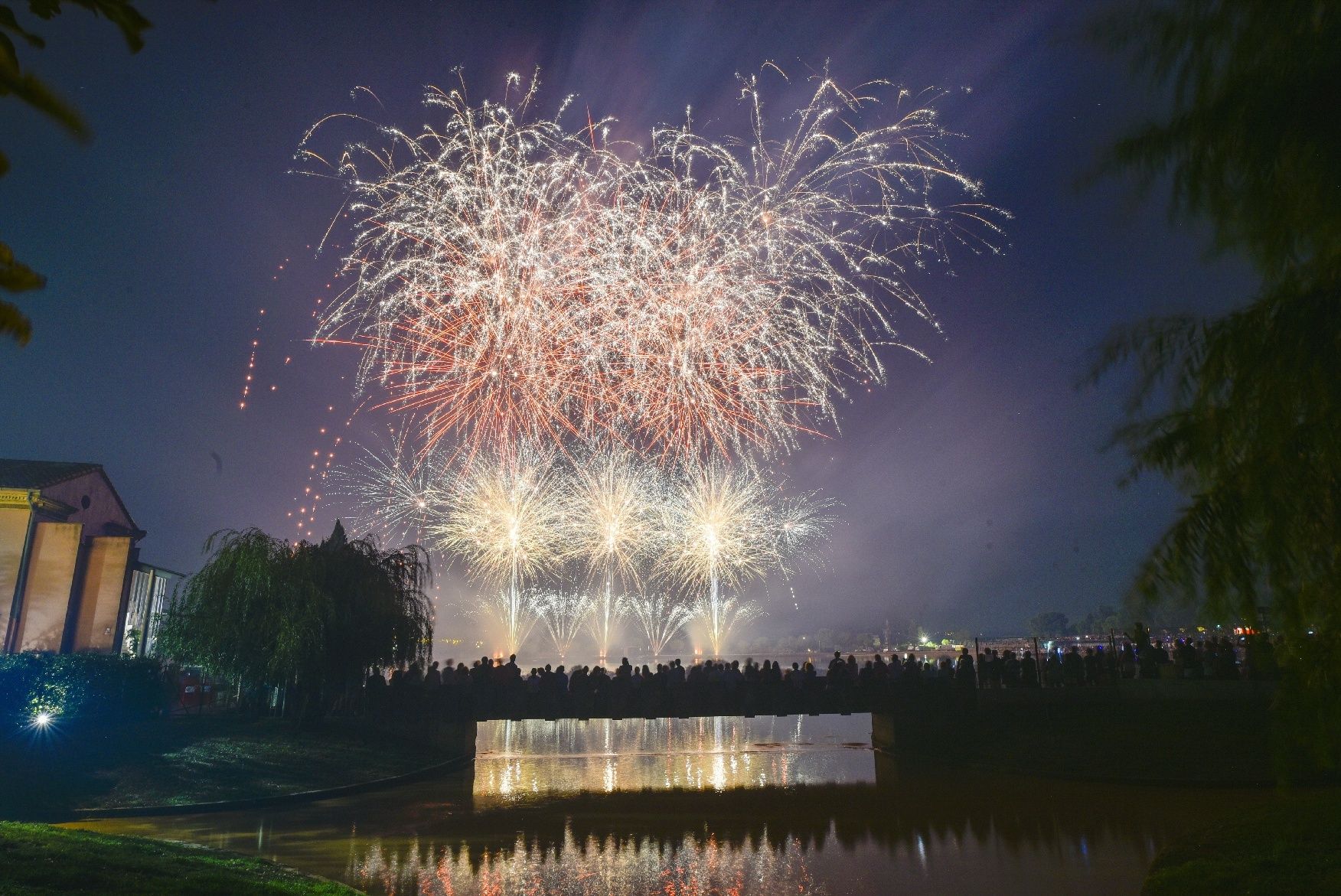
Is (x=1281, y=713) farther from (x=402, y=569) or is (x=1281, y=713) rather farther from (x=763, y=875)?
(x=402, y=569)

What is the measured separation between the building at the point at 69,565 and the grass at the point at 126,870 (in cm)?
2663

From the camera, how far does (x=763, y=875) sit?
12.3 m

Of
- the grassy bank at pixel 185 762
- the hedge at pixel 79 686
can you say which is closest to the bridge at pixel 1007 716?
the grassy bank at pixel 185 762

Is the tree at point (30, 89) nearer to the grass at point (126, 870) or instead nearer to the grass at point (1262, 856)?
the grass at point (126, 870)

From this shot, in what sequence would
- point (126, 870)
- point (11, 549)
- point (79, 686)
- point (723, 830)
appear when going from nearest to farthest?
point (126, 870), point (723, 830), point (79, 686), point (11, 549)

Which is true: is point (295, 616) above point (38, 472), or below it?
below

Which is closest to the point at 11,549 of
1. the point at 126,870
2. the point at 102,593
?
the point at 102,593

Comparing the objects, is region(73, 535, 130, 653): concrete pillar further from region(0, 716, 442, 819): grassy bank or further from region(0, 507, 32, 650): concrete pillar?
region(0, 716, 442, 819): grassy bank

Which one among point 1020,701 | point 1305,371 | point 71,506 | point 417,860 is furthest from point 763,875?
point 71,506

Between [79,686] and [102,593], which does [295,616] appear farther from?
[102,593]

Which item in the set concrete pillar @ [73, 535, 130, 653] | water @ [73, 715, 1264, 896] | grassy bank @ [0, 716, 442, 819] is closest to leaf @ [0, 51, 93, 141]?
water @ [73, 715, 1264, 896]

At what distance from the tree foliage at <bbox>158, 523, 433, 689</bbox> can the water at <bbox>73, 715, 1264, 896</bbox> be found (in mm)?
5148

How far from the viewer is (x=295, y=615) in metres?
24.6

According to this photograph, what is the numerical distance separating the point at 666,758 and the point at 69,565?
1021 inches
